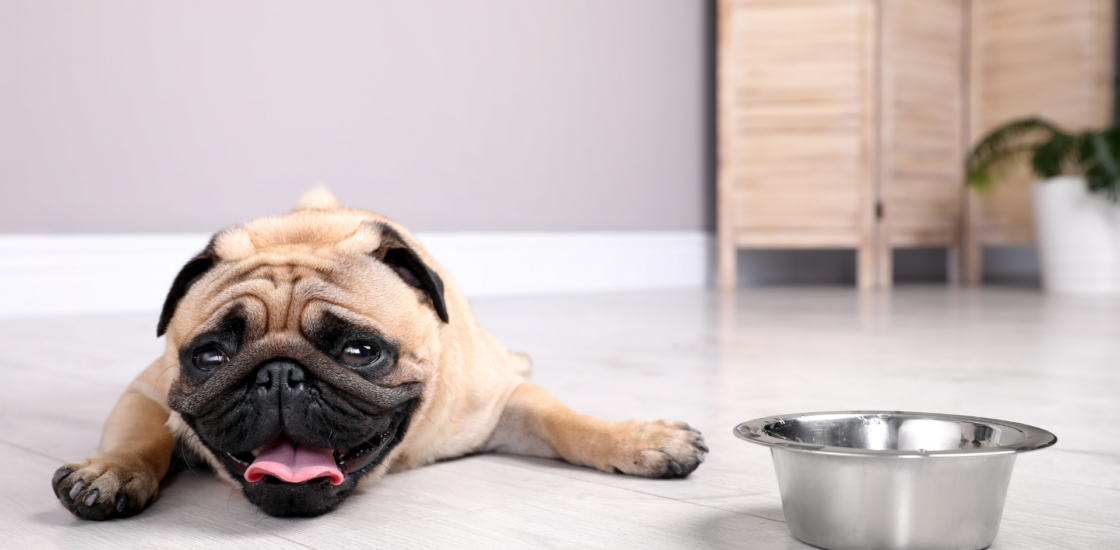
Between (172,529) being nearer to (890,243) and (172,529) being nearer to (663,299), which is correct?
(663,299)

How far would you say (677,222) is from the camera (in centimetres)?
561

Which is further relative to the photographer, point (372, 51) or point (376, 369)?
point (372, 51)

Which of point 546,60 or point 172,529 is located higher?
point 546,60

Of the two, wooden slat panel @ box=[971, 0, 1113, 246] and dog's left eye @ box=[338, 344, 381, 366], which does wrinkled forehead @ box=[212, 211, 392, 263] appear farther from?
wooden slat panel @ box=[971, 0, 1113, 246]

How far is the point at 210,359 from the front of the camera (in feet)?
3.51

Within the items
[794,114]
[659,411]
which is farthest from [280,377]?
[794,114]

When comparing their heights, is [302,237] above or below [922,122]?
below

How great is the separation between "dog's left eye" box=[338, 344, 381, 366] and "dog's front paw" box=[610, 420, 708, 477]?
0.38 metres

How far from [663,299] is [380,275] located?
3.45 meters

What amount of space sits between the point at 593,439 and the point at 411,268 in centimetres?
35

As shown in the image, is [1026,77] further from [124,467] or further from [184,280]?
[124,467]

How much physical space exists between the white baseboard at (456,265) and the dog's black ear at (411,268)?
2660 mm

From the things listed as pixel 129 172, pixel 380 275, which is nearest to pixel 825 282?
pixel 129 172

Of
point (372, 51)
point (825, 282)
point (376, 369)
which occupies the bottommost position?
point (825, 282)
